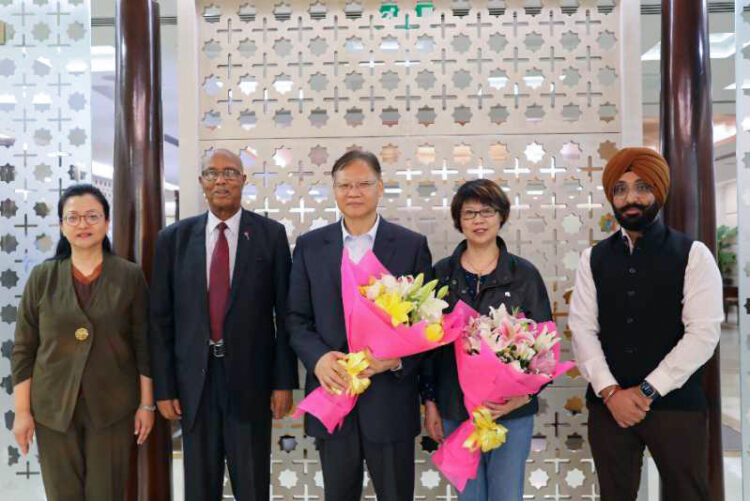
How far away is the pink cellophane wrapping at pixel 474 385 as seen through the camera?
201 cm

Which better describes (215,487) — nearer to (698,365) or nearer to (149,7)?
(698,365)

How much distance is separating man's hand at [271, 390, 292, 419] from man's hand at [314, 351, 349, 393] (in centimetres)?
33

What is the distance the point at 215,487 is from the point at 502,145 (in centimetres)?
→ 205

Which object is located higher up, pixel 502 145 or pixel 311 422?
pixel 502 145

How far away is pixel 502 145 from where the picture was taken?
3062 millimetres

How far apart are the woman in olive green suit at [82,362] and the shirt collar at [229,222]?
0.37 m

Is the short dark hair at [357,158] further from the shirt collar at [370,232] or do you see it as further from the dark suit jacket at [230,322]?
the dark suit jacket at [230,322]

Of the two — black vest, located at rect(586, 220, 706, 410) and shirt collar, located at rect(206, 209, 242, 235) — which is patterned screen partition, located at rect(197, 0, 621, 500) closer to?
shirt collar, located at rect(206, 209, 242, 235)

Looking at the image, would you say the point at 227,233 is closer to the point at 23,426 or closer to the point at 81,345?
the point at 81,345

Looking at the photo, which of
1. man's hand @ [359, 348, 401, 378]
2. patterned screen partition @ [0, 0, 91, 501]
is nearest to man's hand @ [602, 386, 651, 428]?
man's hand @ [359, 348, 401, 378]

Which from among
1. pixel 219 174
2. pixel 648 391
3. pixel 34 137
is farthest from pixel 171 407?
pixel 648 391

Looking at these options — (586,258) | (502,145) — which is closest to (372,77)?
(502,145)

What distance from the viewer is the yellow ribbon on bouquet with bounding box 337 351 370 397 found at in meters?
2.12

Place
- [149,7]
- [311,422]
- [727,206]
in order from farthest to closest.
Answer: [727,206] < [149,7] < [311,422]
